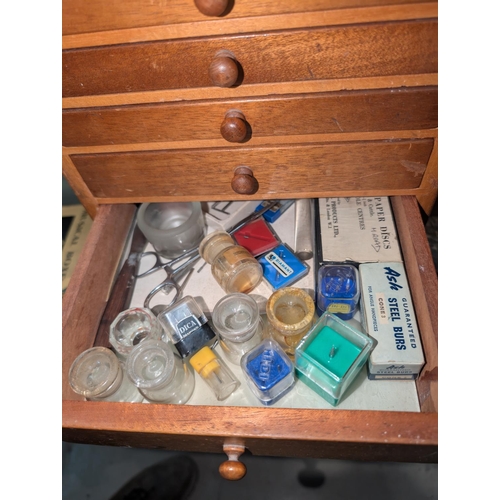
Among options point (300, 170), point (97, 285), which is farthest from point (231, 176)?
point (97, 285)

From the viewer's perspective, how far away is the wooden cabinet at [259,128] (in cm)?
45

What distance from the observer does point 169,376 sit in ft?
1.78

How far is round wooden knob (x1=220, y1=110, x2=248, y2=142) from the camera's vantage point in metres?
0.52

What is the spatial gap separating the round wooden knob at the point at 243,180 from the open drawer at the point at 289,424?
22cm

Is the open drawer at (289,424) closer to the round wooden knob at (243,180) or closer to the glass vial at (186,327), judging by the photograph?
the glass vial at (186,327)

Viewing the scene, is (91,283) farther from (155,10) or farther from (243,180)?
(155,10)

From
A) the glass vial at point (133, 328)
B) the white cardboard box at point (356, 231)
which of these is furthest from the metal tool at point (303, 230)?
the glass vial at point (133, 328)

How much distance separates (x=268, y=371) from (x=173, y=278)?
0.22 metres

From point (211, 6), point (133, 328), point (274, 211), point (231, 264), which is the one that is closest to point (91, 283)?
point (133, 328)

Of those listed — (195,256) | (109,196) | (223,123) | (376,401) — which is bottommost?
(376,401)

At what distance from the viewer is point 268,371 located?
21.7 inches

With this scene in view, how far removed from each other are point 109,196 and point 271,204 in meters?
0.25

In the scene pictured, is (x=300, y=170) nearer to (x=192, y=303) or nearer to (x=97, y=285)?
(x=192, y=303)

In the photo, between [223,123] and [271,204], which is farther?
[271,204]
